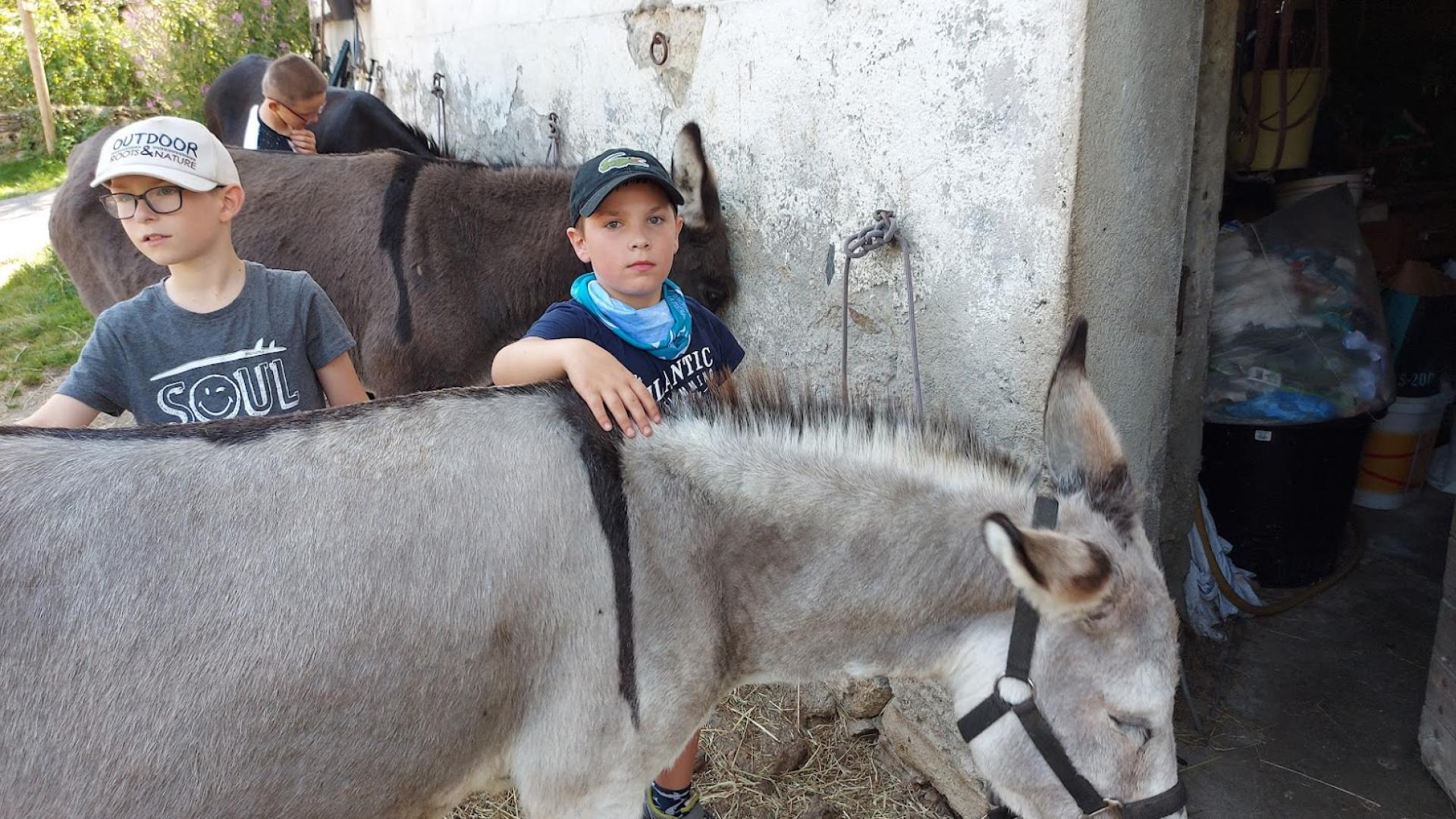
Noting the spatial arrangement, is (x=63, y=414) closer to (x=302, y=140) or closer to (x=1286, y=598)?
(x=302, y=140)

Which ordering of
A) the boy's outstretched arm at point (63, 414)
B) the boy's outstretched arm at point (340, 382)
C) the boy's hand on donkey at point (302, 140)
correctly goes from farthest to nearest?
the boy's hand on donkey at point (302, 140), the boy's outstretched arm at point (340, 382), the boy's outstretched arm at point (63, 414)

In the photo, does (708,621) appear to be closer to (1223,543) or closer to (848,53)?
(848,53)

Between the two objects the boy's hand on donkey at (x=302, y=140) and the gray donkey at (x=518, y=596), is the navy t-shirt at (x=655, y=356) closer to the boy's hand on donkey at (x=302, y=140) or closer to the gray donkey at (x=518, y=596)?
the gray donkey at (x=518, y=596)

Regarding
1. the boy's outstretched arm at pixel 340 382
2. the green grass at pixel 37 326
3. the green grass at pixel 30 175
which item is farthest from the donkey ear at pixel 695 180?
the green grass at pixel 30 175

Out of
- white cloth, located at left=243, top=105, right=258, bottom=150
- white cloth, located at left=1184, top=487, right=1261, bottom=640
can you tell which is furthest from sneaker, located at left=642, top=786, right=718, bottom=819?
white cloth, located at left=243, top=105, right=258, bottom=150

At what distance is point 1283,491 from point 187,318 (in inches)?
135

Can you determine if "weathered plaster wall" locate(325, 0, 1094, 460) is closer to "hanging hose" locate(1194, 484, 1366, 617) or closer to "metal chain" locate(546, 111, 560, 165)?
"metal chain" locate(546, 111, 560, 165)

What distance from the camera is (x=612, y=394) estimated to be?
5.31 feet

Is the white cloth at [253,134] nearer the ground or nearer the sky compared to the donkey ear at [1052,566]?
nearer the sky

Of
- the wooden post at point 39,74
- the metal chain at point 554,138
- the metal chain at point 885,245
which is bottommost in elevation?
the metal chain at point 885,245

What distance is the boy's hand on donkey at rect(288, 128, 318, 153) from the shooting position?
16.0 ft

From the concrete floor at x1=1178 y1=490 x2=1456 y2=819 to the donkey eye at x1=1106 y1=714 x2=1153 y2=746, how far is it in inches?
50.8

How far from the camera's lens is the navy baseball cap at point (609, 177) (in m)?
1.89

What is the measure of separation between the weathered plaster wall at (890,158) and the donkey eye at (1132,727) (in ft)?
2.51
